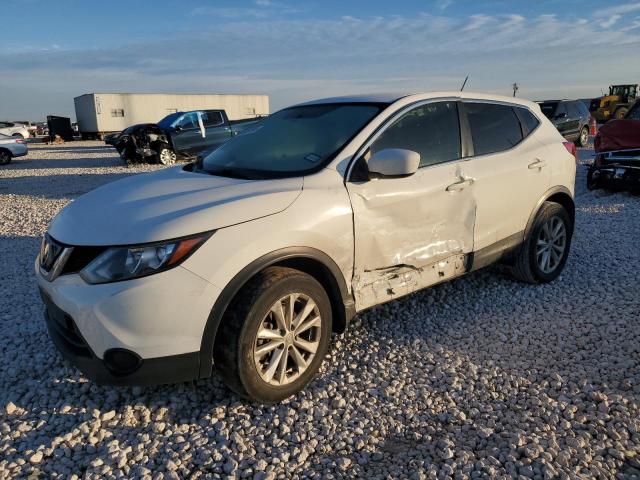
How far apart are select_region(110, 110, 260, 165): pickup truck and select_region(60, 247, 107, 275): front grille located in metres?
13.7

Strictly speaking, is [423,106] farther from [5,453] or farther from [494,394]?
[5,453]

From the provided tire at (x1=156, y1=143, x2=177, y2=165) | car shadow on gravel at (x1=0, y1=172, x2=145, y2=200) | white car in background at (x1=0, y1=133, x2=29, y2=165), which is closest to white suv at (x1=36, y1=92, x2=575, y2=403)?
car shadow on gravel at (x1=0, y1=172, x2=145, y2=200)

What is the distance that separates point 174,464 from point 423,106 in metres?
2.82

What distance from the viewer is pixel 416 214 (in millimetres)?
3330

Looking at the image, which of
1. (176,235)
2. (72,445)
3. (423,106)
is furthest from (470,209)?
(72,445)

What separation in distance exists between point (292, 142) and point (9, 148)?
19402 mm

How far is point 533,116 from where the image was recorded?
179 inches

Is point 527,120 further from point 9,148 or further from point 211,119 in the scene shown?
point 9,148

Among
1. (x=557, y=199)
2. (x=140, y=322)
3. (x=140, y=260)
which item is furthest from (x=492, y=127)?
(x=140, y=322)

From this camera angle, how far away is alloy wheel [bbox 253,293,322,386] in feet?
8.98

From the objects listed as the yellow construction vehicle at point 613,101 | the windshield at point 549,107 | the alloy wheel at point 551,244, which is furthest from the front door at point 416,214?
the yellow construction vehicle at point 613,101

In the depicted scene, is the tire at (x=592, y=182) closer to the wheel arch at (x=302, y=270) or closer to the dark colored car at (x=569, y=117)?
the dark colored car at (x=569, y=117)

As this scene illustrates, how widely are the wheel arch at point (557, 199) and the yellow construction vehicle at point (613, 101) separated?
92.1 feet

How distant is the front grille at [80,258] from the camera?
8.14 ft
